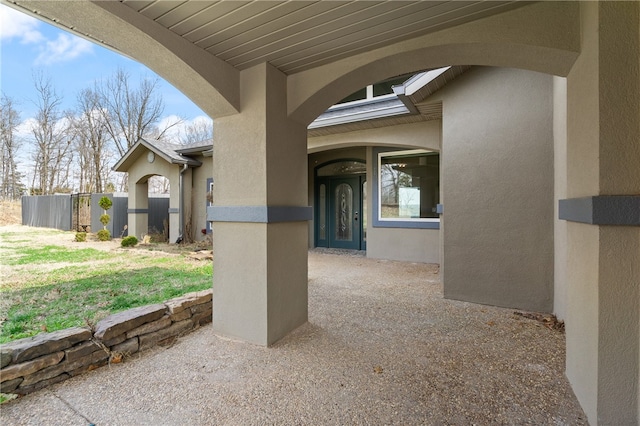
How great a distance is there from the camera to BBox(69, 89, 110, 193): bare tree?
700 inches

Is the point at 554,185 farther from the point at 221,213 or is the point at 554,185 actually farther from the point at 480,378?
the point at 221,213

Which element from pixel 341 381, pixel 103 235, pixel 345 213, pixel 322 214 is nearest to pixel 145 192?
pixel 103 235

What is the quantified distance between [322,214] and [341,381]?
7.44 meters

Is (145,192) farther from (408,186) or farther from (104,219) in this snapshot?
(408,186)

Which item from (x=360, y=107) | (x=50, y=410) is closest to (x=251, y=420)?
(x=50, y=410)

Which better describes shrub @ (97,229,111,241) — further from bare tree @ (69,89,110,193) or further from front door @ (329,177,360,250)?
bare tree @ (69,89,110,193)

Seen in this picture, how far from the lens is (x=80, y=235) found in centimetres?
962

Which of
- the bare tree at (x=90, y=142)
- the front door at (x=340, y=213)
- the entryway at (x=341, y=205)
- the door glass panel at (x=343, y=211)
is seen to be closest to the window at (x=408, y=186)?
the entryway at (x=341, y=205)

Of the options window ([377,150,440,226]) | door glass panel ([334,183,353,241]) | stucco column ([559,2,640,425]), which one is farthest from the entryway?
stucco column ([559,2,640,425])

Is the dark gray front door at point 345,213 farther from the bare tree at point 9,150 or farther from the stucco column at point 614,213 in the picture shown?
the bare tree at point 9,150

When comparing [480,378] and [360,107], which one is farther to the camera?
[360,107]

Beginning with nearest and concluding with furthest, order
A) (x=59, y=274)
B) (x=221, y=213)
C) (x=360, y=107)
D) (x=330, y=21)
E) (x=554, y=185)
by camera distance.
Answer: (x=330, y=21) < (x=221, y=213) < (x=554, y=185) < (x=59, y=274) < (x=360, y=107)

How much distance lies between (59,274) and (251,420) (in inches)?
200

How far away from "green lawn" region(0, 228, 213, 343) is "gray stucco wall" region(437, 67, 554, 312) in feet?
13.1
